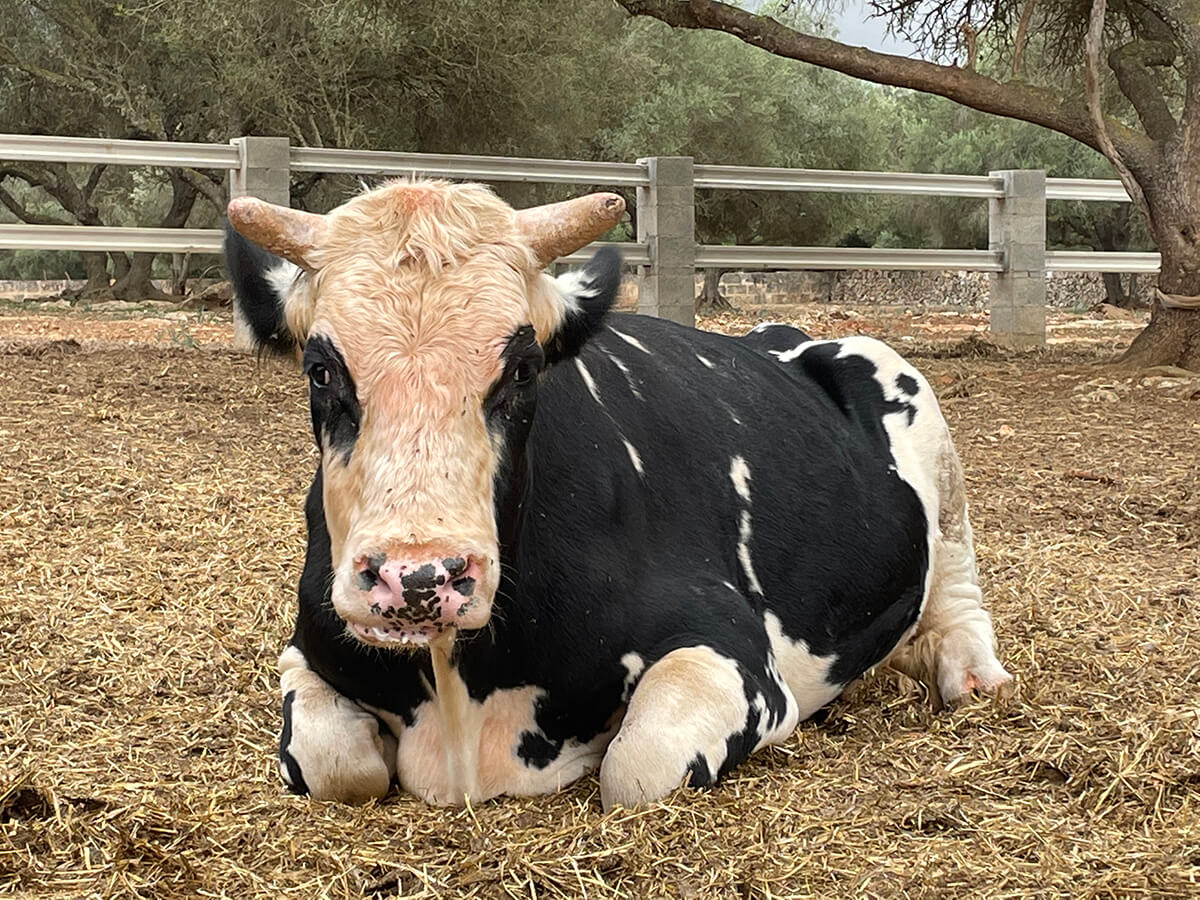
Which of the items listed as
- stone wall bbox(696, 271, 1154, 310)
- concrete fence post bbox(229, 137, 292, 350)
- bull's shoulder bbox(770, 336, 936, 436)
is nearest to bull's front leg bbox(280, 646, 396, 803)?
bull's shoulder bbox(770, 336, 936, 436)

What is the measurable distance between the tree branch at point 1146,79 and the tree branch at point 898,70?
0.18 meters

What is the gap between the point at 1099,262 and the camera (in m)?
16.2

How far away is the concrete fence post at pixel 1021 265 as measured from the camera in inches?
595

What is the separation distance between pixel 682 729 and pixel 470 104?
17.9 meters

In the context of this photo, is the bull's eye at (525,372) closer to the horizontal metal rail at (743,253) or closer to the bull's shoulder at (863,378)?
the bull's shoulder at (863,378)

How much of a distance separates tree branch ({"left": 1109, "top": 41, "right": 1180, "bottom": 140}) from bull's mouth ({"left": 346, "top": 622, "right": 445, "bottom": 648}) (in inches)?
437

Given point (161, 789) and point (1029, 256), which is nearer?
point (161, 789)

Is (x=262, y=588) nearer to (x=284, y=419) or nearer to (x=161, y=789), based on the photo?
(x=161, y=789)

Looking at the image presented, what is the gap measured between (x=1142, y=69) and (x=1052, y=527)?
25.0 feet

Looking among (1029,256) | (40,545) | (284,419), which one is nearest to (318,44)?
(1029,256)

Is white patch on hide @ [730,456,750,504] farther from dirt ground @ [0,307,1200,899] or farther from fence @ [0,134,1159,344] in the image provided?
fence @ [0,134,1159,344]

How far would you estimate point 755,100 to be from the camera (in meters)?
30.8

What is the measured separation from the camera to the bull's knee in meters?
3.25

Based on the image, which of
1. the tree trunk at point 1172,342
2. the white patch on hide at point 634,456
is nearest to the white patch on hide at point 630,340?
the white patch on hide at point 634,456
